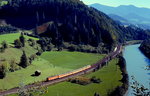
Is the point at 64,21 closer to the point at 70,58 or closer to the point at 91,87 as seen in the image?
the point at 70,58

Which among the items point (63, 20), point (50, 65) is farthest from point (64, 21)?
point (50, 65)

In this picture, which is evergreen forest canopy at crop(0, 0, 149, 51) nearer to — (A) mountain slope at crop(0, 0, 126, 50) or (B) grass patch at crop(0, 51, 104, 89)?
(A) mountain slope at crop(0, 0, 126, 50)

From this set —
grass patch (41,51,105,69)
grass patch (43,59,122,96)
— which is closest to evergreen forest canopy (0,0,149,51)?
grass patch (41,51,105,69)

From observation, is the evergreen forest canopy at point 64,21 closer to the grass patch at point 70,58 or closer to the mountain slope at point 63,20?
the mountain slope at point 63,20

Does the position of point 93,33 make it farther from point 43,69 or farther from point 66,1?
point 43,69

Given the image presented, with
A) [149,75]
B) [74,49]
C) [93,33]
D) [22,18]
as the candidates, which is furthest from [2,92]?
[22,18]

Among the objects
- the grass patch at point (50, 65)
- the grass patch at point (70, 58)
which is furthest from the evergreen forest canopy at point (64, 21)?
the grass patch at point (50, 65)

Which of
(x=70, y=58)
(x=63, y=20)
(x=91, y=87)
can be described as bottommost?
(x=70, y=58)

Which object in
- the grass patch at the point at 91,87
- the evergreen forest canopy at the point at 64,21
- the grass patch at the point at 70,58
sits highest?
the evergreen forest canopy at the point at 64,21
